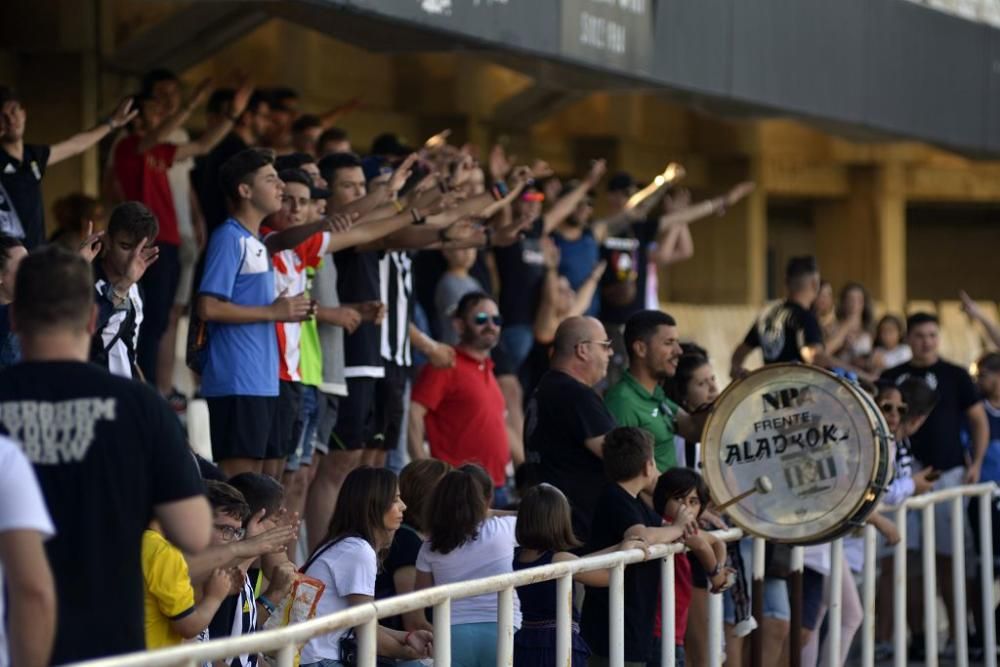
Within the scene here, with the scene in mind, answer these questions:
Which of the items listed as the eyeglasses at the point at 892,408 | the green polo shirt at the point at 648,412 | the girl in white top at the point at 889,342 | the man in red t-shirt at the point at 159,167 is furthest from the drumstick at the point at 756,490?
the girl in white top at the point at 889,342

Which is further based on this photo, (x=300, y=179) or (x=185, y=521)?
(x=300, y=179)

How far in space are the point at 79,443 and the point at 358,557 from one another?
8.04 feet

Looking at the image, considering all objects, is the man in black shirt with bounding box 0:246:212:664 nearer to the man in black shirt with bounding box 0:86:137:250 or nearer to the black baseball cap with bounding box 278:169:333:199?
the black baseball cap with bounding box 278:169:333:199

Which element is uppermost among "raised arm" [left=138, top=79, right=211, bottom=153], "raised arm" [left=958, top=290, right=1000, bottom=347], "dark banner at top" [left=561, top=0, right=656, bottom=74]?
"dark banner at top" [left=561, top=0, right=656, bottom=74]

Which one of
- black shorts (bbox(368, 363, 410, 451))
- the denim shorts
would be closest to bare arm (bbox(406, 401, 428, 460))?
black shorts (bbox(368, 363, 410, 451))

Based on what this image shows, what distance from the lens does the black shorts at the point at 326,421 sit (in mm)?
9500

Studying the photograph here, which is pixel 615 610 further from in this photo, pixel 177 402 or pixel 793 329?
pixel 793 329

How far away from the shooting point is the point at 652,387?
943 centimetres

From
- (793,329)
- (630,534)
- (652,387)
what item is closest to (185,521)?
(630,534)

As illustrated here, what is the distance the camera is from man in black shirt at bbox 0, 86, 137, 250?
30.9 ft

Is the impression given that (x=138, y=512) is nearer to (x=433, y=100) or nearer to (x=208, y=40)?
(x=208, y=40)

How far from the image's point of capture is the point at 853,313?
1534 centimetres

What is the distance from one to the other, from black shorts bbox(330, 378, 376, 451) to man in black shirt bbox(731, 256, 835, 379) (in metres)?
3.15

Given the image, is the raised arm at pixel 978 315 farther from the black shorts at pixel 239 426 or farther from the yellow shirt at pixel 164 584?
the yellow shirt at pixel 164 584
